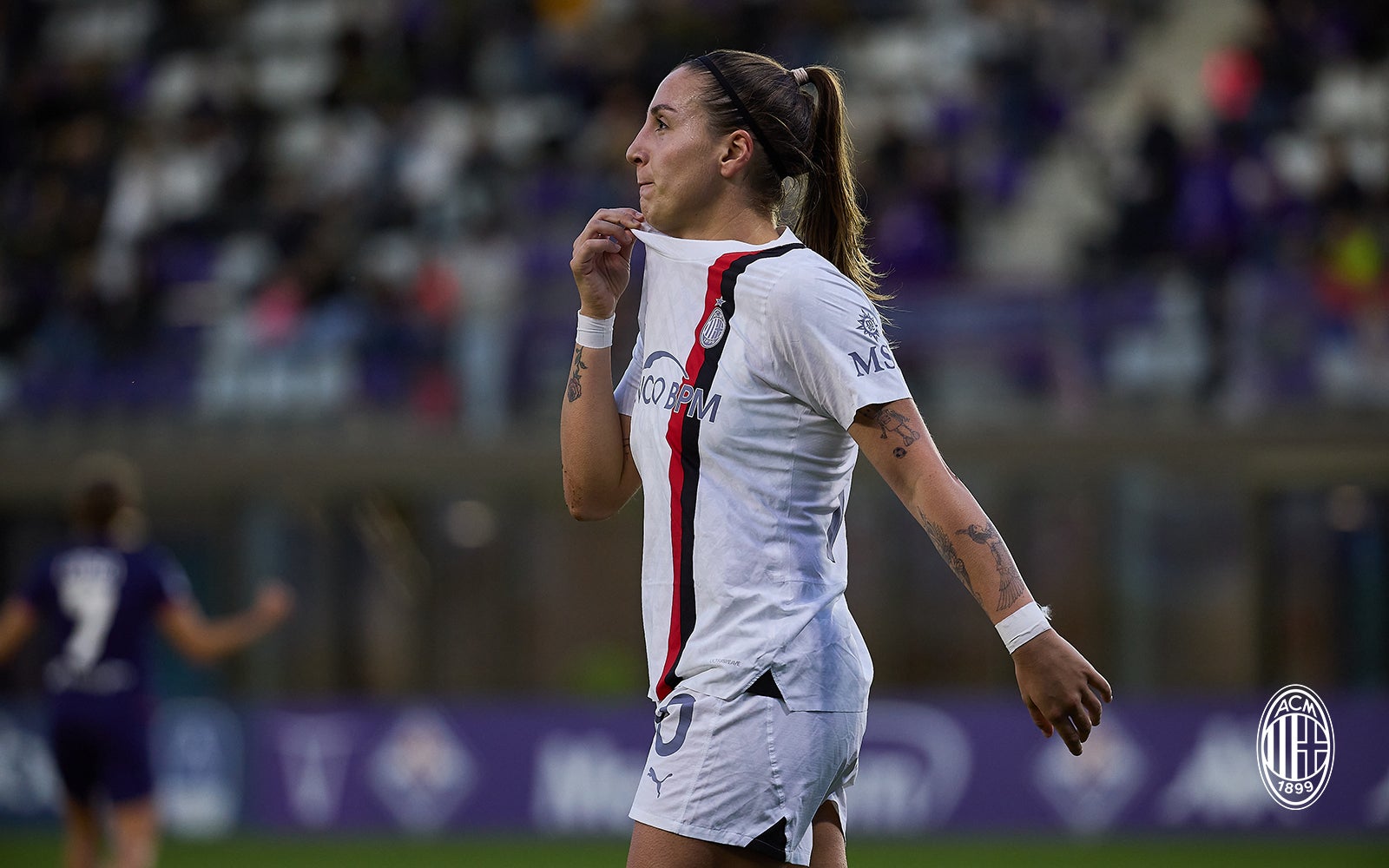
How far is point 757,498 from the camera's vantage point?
3223 mm

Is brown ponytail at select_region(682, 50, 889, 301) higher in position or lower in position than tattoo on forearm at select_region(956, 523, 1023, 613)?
higher

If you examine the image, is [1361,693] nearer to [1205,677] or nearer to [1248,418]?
[1205,677]

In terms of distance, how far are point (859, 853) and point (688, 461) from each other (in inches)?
396

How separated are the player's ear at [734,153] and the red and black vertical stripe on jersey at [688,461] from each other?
20 centimetres

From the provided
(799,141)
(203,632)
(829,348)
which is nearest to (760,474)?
(829,348)

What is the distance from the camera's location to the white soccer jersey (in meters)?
3.16

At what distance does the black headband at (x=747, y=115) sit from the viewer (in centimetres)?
341

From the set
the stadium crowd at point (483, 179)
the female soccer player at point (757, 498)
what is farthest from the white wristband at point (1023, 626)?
the stadium crowd at point (483, 179)

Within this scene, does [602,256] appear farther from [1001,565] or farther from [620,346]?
[620,346]

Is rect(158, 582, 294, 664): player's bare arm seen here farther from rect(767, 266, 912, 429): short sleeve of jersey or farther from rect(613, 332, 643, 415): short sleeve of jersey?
rect(767, 266, 912, 429): short sleeve of jersey

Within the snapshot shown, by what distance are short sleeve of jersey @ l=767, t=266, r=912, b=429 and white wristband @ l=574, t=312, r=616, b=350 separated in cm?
64

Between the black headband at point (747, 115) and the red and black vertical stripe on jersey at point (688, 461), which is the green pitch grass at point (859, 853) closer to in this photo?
the red and black vertical stripe on jersey at point (688, 461)

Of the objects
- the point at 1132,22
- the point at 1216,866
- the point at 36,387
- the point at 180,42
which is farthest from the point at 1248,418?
the point at 180,42

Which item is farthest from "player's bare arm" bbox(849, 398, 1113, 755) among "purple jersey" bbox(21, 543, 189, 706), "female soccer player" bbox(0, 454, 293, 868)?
"purple jersey" bbox(21, 543, 189, 706)
